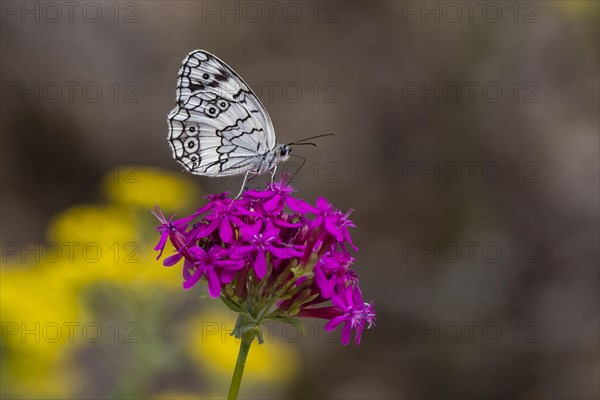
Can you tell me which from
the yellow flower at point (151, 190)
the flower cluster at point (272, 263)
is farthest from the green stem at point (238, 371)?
the yellow flower at point (151, 190)

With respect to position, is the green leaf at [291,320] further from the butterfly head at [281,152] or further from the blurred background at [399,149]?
the blurred background at [399,149]

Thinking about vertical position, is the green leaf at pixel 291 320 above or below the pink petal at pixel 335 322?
above

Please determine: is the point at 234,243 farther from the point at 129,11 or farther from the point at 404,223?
the point at 129,11

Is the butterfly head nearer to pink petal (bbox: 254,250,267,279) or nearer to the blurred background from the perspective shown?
pink petal (bbox: 254,250,267,279)

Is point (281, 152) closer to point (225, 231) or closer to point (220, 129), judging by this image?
point (220, 129)

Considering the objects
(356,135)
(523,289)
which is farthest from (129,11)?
(523,289)

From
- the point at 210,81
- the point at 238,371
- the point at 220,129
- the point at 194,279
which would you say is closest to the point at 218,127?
the point at 220,129
